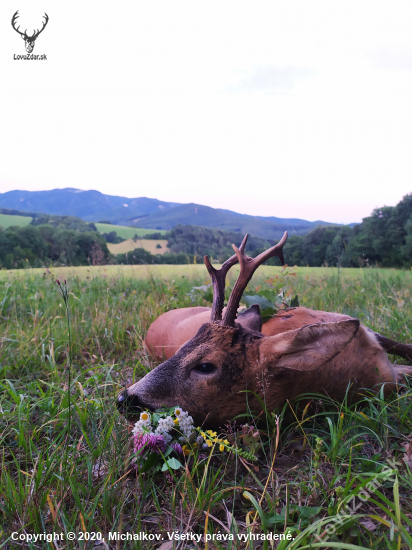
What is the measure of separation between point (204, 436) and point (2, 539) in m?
1.03

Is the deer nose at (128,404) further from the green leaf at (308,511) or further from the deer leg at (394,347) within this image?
the deer leg at (394,347)

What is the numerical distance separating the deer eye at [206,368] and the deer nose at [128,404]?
430mm

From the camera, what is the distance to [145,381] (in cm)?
242

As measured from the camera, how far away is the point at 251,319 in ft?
9.87

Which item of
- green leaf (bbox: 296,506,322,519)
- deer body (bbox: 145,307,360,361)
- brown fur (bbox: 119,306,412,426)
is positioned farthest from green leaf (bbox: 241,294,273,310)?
green leaf (bbox: 296,506,322,519)

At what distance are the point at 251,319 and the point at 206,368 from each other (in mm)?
722

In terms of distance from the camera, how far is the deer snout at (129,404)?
7.64ft

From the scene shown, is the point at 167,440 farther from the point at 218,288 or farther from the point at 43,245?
the point at 43,245

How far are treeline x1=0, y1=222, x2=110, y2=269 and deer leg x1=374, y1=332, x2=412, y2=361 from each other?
7.04 meters

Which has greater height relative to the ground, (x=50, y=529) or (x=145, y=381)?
(x=145, y=381)

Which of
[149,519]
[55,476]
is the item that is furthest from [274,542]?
[55,476]

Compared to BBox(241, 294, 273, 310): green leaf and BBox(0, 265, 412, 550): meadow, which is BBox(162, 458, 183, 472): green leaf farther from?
BBox(241, 294, 273, 310): green leaf

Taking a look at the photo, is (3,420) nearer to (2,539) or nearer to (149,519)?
(2,539)

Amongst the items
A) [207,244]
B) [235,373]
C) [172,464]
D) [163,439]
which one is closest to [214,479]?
[172,464]
